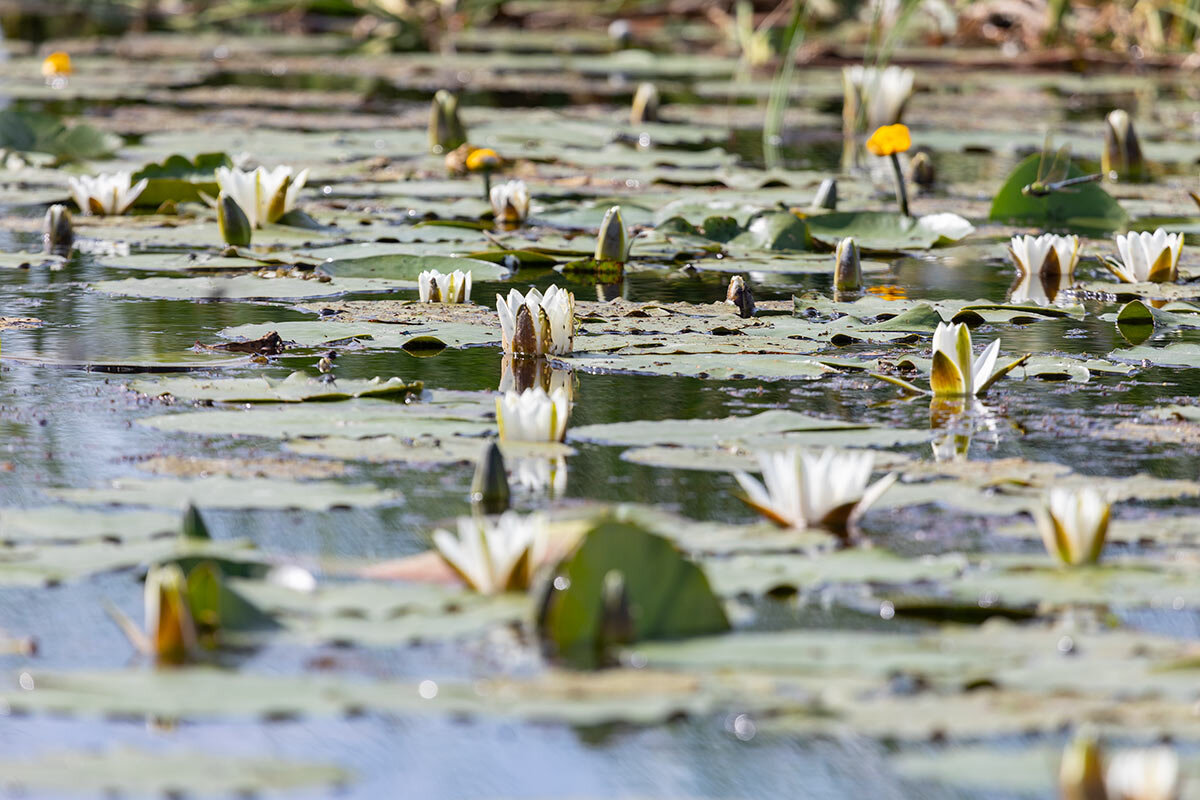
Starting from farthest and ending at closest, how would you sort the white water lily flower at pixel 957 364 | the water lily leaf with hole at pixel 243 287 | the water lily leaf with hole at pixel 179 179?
1. the water lily leaf with hole at pixel 179 179
2. the water lily leaf with hole at pixel 243 287
3. the white water lily flower at pixel 957 364

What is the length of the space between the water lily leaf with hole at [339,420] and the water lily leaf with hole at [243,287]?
122 cm

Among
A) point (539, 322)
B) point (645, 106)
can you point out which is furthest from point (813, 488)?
point (645, 106)

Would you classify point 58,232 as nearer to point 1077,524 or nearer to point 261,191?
point 261,191

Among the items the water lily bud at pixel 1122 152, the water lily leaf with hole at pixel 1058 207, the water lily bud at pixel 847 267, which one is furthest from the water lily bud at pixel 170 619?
the water lily bud at pixel 1122 152

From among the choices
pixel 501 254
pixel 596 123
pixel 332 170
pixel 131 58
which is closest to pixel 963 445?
pixel 501 254

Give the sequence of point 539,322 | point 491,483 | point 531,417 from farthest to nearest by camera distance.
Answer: point 539,322, point 531,417, point 491,483

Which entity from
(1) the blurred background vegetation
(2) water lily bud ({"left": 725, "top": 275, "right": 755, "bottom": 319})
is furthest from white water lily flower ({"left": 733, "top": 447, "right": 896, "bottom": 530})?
(1) the blurred background vegetation

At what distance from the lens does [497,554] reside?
1.95 m

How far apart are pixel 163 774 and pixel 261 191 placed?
363 centimetres

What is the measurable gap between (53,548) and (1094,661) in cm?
130

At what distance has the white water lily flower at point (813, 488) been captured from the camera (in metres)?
2.23

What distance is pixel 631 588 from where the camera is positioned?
188 cm

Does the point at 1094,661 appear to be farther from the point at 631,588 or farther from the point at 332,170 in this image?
the point at 332,170

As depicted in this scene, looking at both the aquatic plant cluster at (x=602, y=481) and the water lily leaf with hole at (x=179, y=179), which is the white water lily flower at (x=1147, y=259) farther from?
the water lily leaf with hole at (x=179, y=179)
